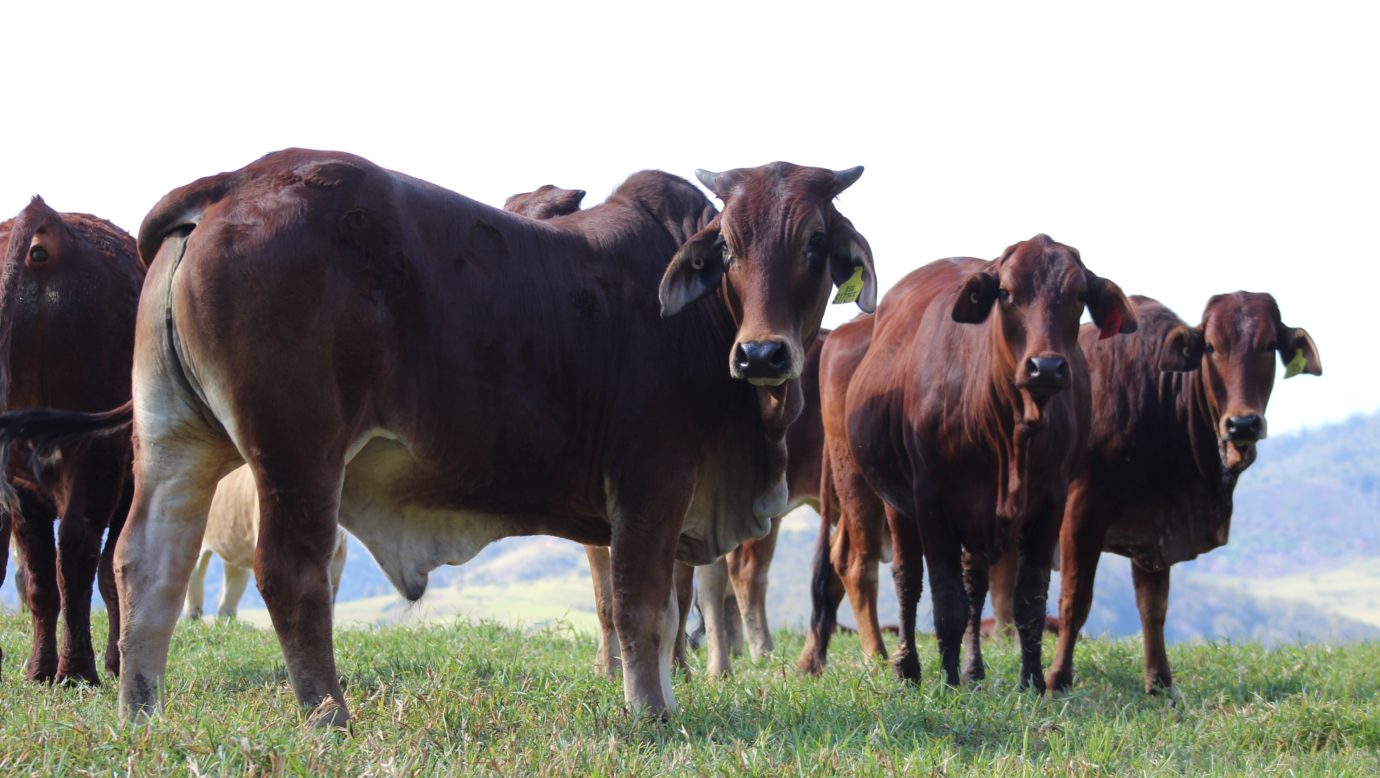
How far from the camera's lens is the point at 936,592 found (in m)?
8.52

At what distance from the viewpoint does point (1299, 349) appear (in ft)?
33.4

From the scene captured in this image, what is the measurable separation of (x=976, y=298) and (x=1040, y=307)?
1.37 feet

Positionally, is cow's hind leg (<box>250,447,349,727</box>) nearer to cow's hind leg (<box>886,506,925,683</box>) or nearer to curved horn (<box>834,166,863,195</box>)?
curved horn (<box>834,166,863,195</box>)

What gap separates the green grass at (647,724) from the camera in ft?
15.8

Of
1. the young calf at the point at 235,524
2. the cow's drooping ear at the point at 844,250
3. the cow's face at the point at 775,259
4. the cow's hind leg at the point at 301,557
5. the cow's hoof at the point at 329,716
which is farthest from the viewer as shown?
the young calf at the point at 235,524

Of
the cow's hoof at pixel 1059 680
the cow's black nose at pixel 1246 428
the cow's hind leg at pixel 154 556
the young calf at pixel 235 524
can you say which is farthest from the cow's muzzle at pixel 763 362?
the young calf at pixel 235 524

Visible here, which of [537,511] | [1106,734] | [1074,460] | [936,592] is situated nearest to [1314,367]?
[1074,460]

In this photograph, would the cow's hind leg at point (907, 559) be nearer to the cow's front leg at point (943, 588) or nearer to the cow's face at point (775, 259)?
the cow's front leg at point (943, 588)

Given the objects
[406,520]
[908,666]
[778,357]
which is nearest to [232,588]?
[908,666]

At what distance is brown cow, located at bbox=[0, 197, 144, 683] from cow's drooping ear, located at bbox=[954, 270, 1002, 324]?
4.34m

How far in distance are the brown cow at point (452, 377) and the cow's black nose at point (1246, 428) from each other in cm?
389

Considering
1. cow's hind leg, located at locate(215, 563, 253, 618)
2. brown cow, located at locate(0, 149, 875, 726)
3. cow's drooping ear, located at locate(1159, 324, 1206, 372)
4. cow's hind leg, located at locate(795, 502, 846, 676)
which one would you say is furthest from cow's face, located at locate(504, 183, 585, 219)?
A: cow's hind leg, located at locate(215, 563, 253, 618)

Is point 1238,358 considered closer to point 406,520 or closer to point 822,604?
point 822,604

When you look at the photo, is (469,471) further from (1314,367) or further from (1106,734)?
(1314,367)
